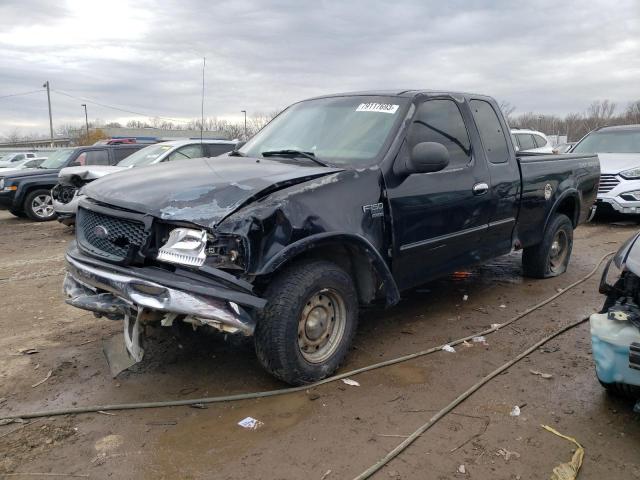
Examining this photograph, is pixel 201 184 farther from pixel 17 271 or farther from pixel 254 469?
pixel 17 271

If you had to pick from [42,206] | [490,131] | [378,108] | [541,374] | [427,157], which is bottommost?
[541,374]

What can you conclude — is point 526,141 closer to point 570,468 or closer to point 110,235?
point 570,468

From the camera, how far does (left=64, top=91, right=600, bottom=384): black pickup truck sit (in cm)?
295

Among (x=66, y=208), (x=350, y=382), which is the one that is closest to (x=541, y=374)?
(x=350, y=382)

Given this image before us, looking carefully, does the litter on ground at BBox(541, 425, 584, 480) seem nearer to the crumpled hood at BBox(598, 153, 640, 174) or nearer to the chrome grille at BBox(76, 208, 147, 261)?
the chrome grille at BBox(76, 208, 147, 261)

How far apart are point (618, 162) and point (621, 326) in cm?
897

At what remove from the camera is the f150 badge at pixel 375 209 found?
3.59m

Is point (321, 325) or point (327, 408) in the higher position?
Result: point (321, 325)

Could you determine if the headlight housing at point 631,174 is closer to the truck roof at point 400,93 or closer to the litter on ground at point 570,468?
the truck roof at point 400,93

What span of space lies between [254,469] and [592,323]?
6.59 ft

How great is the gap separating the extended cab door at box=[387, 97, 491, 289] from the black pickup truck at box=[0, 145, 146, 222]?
30.3 ft

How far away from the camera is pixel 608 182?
10.2 meters

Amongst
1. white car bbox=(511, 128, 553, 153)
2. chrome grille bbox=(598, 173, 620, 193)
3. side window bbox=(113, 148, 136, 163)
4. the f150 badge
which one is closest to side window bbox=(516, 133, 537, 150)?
white car bbox=(511, 128, 553, 153)

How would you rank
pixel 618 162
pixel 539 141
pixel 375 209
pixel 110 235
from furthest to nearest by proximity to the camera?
pixel 539 141
pixel 618 162
pixel 375 209
pixel 110 235
